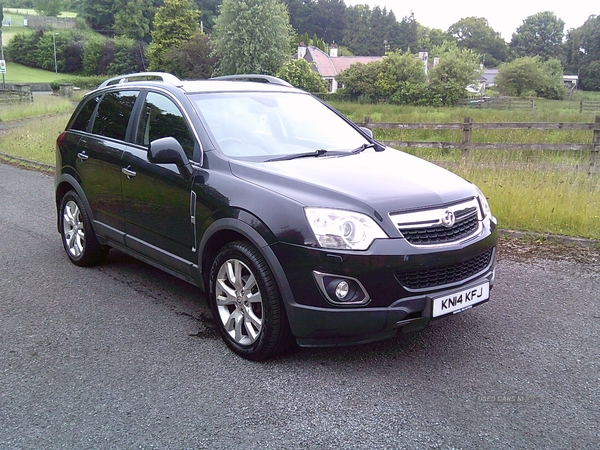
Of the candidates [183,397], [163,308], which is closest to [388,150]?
[163,308]

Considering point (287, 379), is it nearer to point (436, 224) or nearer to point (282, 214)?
point (282, 214)

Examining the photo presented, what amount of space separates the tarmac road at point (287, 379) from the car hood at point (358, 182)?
1.06 metres

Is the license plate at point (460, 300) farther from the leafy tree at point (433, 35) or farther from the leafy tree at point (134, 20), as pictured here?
the leafy tree at point (433, 35)

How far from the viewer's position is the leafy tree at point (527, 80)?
69.2 m

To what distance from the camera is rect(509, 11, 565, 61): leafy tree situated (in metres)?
120

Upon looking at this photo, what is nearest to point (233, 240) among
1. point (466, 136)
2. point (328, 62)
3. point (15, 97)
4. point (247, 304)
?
point (247, 304)

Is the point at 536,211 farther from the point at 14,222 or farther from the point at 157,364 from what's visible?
the point at 14,222

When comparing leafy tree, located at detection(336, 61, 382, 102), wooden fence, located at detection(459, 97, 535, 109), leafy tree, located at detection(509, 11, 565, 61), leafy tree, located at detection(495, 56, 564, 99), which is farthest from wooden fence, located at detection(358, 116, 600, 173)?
leafy tree, located at detection(509, 11, 565, 61)

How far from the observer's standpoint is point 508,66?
71.4m

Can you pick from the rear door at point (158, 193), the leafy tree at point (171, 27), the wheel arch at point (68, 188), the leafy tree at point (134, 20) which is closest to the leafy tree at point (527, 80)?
the leafy tree at point (171, 27)

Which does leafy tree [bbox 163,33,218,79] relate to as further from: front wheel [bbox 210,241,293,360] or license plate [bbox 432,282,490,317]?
license plate [bbox 432,282,490,317]

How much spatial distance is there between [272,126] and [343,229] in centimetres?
164

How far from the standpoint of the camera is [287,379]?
3.69 m

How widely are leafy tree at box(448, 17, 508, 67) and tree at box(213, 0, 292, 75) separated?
82.1m
